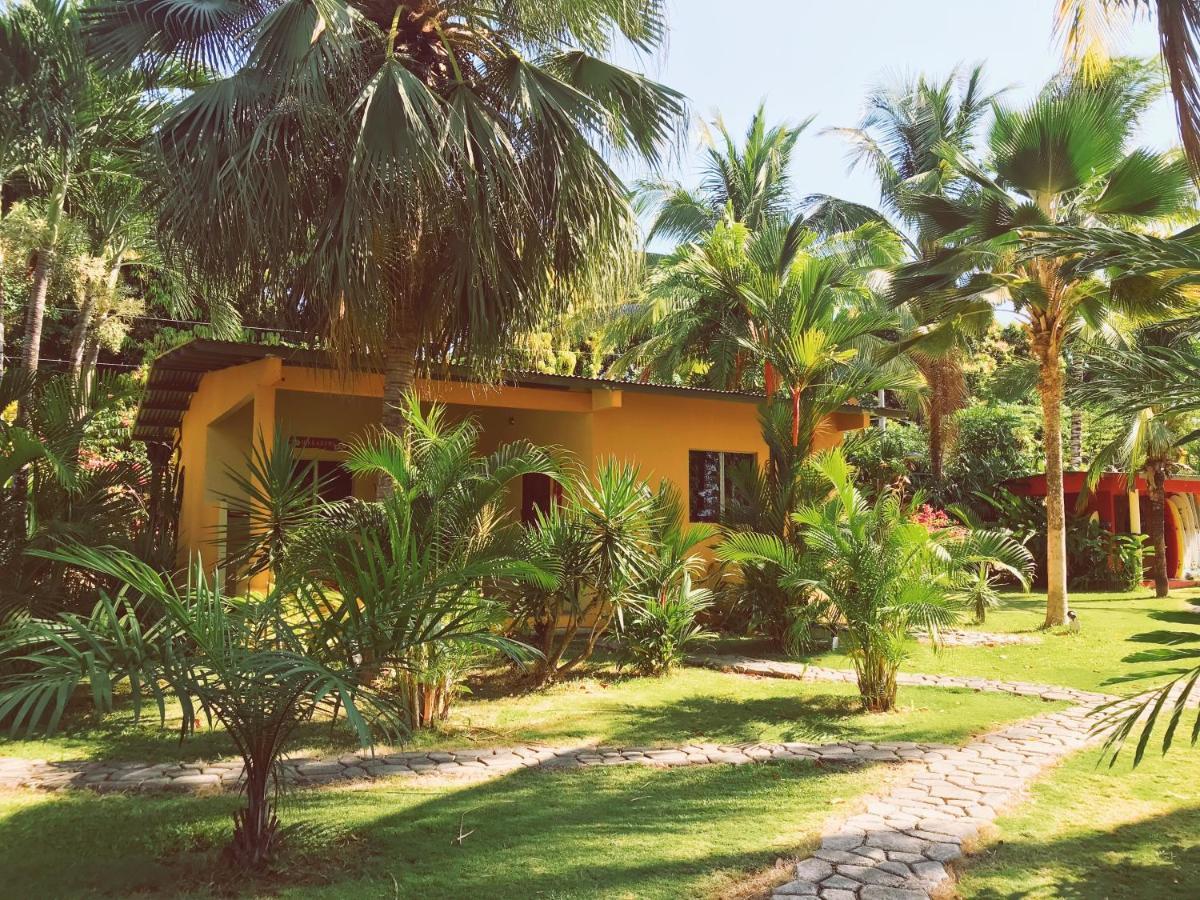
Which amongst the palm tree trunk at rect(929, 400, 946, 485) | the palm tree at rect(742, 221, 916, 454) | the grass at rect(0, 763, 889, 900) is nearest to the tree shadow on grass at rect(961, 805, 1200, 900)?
the grass at rect(0, 763, 889, 900)

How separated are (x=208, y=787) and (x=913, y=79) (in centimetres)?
2462

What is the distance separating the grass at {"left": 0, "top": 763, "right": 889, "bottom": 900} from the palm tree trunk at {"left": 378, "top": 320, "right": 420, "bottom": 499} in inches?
158

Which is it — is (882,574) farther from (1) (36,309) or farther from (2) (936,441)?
(1) (36,309)

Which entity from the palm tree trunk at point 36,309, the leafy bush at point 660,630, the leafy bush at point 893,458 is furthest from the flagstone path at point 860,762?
→ the leafy bush at point 893,458

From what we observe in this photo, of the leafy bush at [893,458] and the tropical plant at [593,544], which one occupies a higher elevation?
the leafy bush at [893,458]

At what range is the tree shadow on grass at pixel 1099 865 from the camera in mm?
3758

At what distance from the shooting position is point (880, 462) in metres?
20.6

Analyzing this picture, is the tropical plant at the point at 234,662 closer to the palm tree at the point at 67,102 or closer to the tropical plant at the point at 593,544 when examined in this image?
the tropical plant at the point at 593,544

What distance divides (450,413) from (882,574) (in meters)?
8.47

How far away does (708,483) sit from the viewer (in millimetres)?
13672

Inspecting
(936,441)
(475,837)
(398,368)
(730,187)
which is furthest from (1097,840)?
(730,187)

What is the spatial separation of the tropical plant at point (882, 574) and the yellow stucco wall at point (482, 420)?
4.83 m

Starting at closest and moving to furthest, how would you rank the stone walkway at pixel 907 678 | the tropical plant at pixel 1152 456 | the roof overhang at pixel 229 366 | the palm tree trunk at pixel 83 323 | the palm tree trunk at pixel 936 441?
1. the stone walkway at pixel 907 678
2. the roof overhang at pixel 229 366
3. the tropical plant at pixel 1152 456
4. the palm tree trunk at pixel 83 323
5. the palm tree trunk at pixel 936 441

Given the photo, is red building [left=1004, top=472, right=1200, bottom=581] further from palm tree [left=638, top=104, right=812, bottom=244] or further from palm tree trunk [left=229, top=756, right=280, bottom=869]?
palm tree trunk [left=229, top=756, right=280, bottom=869]
